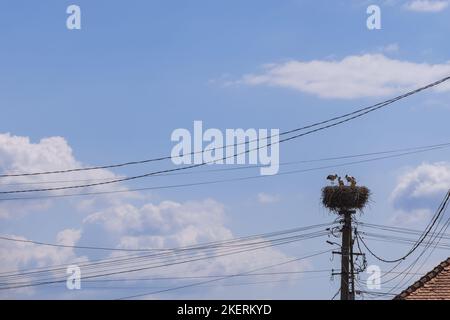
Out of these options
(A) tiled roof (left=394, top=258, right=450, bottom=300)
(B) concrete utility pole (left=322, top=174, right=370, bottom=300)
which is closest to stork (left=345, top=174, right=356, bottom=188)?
(B) concrete utility pole (left=322, top=174, right=370, bottom=300)

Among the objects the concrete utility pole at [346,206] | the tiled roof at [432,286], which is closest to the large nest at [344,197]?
the concrete utility pole at [346,206]

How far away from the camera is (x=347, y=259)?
35375mm

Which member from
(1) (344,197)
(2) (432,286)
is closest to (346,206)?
(1) (344,197)

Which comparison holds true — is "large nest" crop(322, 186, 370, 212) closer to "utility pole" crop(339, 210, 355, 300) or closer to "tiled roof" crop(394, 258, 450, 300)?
"utility pole" crop(339, 210, 355, 300)

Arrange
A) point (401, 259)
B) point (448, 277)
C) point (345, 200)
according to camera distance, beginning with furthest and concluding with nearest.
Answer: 1. point (401, 259)
2. point (345, 200)
3. point (448, 277)

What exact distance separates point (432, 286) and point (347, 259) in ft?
38.4

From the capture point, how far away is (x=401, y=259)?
1458 inches

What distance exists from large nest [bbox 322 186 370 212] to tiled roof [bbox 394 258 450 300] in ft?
29.3

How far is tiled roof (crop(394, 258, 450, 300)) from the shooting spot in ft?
76.1
